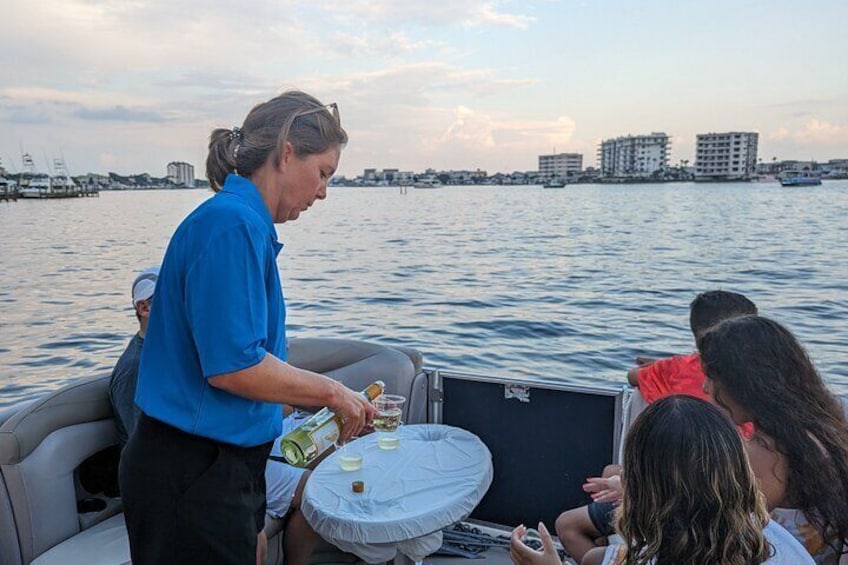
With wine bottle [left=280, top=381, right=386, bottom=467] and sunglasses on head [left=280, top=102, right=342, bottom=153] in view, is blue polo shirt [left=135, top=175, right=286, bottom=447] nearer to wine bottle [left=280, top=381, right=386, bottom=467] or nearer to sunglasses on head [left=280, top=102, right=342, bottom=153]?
sunglasses on head [left=280, top=102, right=342, bottom=153]

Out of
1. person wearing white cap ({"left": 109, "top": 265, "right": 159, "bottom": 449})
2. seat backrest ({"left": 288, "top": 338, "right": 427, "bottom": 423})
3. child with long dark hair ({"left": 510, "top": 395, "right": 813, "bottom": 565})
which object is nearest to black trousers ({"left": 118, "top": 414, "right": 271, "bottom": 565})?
child with long dark hair ({"left": 510, "top": 395, "right": 813, "bottom": 565})

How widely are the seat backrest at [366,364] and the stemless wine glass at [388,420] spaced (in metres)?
0.56

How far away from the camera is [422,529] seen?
233 centimetres

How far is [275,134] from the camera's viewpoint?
1.64 meters

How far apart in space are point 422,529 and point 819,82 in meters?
16.5

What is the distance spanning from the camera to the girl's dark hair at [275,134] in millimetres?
1646

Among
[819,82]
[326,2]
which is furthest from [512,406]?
[819,82]

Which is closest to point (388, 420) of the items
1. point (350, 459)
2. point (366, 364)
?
point (350, 459)

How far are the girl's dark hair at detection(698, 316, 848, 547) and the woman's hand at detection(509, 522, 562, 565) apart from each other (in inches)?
27.1

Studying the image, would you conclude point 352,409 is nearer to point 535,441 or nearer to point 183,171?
point 535,441

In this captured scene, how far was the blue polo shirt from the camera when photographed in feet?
4.68

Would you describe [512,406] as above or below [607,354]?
above

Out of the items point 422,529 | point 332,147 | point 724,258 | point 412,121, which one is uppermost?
point 412,121

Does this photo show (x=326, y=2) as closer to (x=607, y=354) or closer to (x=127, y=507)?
(x=607, y=354)
